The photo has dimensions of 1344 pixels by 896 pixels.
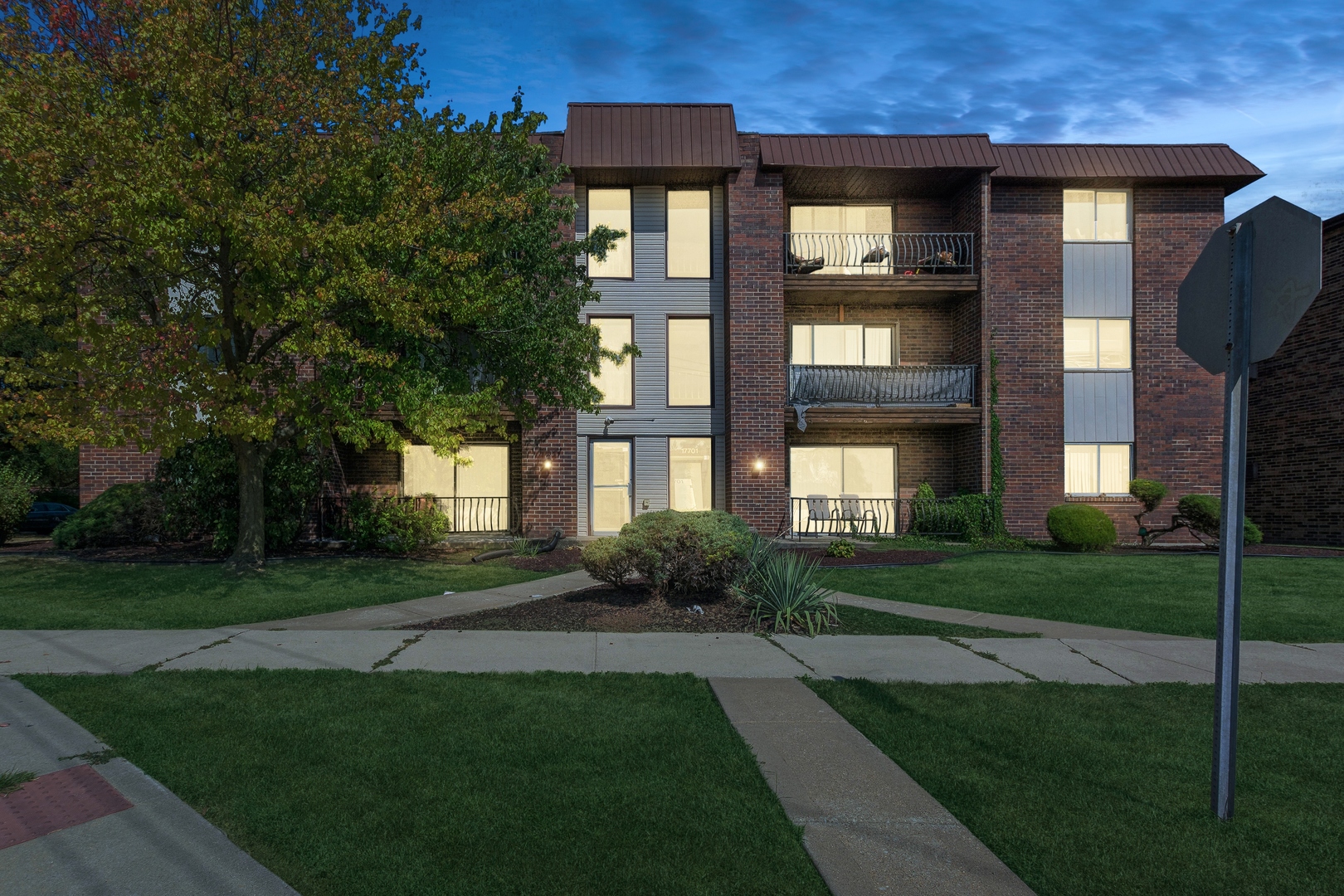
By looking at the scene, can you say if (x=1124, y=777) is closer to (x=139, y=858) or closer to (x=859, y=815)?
(x=859, y=815)

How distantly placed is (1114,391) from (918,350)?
5.01 meters

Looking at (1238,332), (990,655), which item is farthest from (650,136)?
(1238,332)

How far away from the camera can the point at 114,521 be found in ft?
50.4

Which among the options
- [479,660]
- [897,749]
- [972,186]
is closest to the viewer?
[897,749]

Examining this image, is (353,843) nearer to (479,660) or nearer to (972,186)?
(479,660)

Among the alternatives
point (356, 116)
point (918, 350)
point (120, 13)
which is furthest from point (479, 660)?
point (918, 350)

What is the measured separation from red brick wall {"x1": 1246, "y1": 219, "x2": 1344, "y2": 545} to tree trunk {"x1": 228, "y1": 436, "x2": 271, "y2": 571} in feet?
69.6

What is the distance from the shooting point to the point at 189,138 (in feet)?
30.8

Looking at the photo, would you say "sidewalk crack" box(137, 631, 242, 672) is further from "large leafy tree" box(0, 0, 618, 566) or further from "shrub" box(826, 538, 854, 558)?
"shrub" box(826, 538, 854, 558)

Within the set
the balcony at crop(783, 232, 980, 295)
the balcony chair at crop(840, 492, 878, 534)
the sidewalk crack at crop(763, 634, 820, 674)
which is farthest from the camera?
the balcony chair at crop(840, 492, 878, 534)

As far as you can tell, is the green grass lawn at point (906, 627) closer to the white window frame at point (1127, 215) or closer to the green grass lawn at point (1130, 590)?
the green grass lawn at point (1130, 590)

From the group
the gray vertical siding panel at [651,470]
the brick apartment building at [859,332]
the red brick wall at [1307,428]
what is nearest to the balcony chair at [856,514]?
the brick apartment building at [859,332]

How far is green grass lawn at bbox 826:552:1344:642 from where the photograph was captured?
8844mm

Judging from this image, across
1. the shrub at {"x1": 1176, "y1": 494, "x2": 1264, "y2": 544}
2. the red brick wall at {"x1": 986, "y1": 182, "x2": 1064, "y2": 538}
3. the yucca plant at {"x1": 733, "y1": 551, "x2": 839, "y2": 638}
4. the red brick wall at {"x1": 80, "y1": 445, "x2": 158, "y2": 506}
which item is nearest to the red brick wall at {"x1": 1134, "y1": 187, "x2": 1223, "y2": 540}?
the red brick wall at {"x1": 986, "y1": 182, "x2": 1064, "y2": 538}
